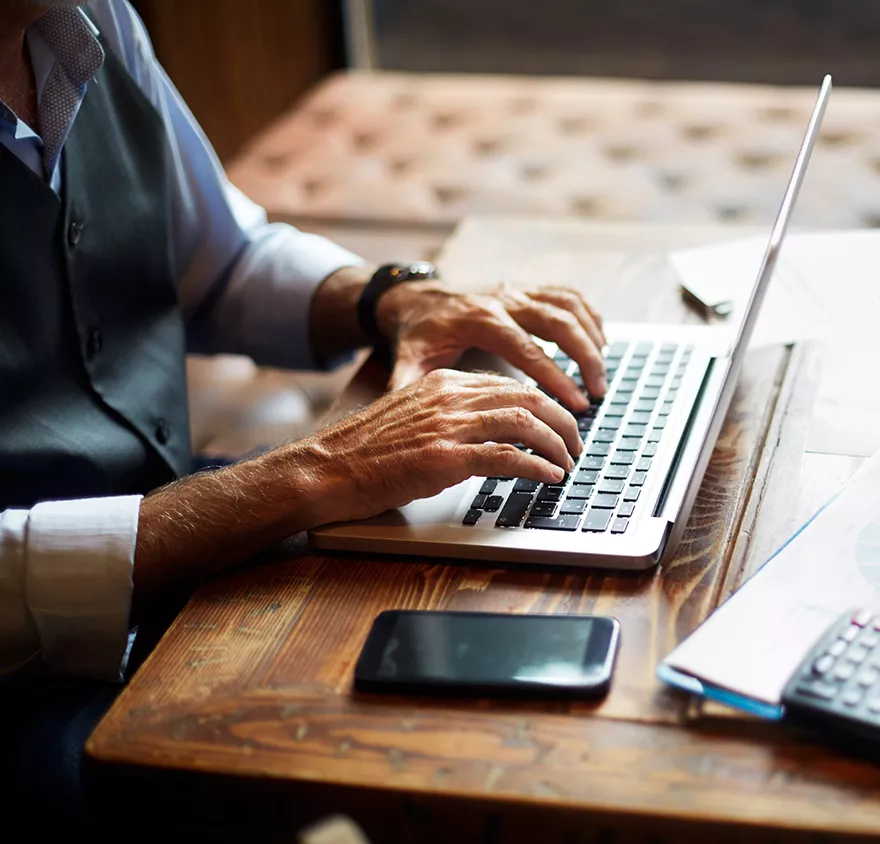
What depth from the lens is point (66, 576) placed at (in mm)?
763

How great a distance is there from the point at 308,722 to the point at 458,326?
0.47 metres

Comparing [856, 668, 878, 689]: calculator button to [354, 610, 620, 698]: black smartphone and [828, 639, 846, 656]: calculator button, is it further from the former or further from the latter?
[354, 610, 620, 698]: black smartphone

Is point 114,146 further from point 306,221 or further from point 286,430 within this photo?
point 306,221

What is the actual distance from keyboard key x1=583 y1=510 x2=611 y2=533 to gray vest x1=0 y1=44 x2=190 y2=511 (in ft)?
1.56

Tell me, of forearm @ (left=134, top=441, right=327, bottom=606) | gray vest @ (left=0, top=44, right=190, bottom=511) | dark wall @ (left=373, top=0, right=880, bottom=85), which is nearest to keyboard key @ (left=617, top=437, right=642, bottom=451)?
forearm @ (left=134, top=441, right=327, bottom=606)

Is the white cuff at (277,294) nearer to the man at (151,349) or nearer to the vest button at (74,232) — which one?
the man at (151,349)

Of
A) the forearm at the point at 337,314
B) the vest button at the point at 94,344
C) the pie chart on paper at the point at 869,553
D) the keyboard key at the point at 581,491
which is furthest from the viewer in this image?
the forearm at the point at 337,314

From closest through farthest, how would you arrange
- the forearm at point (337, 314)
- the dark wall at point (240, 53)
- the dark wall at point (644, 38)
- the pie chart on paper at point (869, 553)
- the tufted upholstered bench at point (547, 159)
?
1. the pie chart on paper at point (869, 553)
2. the forearm at point (337, 314)
3. the tufted upholstered bench at point (547, 159)
4. the dark wall at point (240, 53)
5. the dark wall at point (644, 38)

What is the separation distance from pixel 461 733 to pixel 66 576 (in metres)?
0.32

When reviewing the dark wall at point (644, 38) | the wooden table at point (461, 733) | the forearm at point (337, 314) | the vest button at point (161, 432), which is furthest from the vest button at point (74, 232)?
the dark wall at point (644, 38)

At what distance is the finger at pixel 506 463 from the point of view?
77cm

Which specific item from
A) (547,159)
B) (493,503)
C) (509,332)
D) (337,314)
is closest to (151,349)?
(337,314)

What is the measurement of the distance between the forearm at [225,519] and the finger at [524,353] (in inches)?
8.8

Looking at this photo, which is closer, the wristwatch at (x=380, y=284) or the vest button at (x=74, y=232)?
the vest button at (x=74, y=232)
